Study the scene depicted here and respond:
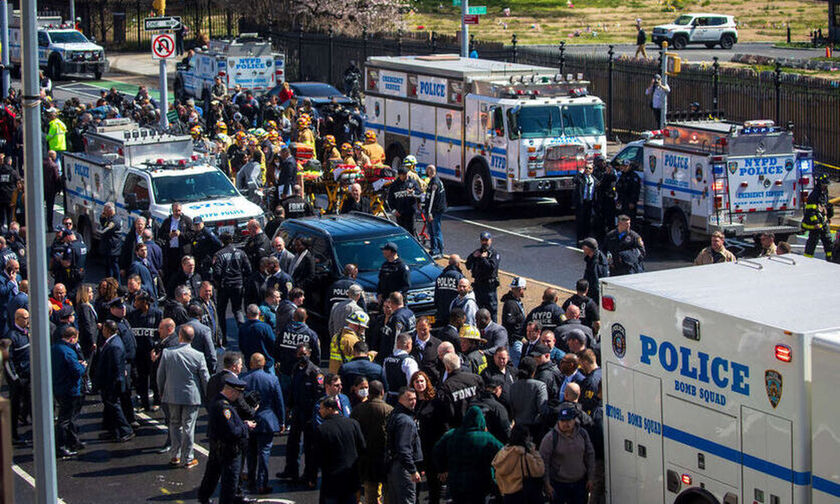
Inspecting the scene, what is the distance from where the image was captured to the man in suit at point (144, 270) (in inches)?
706

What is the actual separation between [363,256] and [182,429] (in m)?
5.17

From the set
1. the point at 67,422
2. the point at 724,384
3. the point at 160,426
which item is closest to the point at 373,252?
the point at 160,426

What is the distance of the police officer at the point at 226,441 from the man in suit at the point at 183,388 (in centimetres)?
149

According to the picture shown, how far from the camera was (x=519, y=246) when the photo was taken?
24.5 m

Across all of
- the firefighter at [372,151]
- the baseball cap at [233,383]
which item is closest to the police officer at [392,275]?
the baseball cap at [233,383]

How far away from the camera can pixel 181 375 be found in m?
13.6

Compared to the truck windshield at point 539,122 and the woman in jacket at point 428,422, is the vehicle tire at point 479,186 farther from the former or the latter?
the woman in jacket at point 428,422

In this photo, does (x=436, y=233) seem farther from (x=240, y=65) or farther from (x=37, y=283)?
(x=240, y=65)

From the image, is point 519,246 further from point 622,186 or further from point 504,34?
point 504,34

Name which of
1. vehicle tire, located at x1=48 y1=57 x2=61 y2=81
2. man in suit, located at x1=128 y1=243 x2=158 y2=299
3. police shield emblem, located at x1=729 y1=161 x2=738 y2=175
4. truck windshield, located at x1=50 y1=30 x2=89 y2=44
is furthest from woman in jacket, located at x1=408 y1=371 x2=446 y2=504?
truck windshield, located at x1=50 y1=30 x2=89 y2=44

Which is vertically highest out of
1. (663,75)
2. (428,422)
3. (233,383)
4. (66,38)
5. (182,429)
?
(66,38)

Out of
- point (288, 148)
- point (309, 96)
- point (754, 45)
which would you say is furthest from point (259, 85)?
point (754, 45)

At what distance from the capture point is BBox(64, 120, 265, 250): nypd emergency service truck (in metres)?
22.2

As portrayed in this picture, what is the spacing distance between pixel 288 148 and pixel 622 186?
683 centimetres
